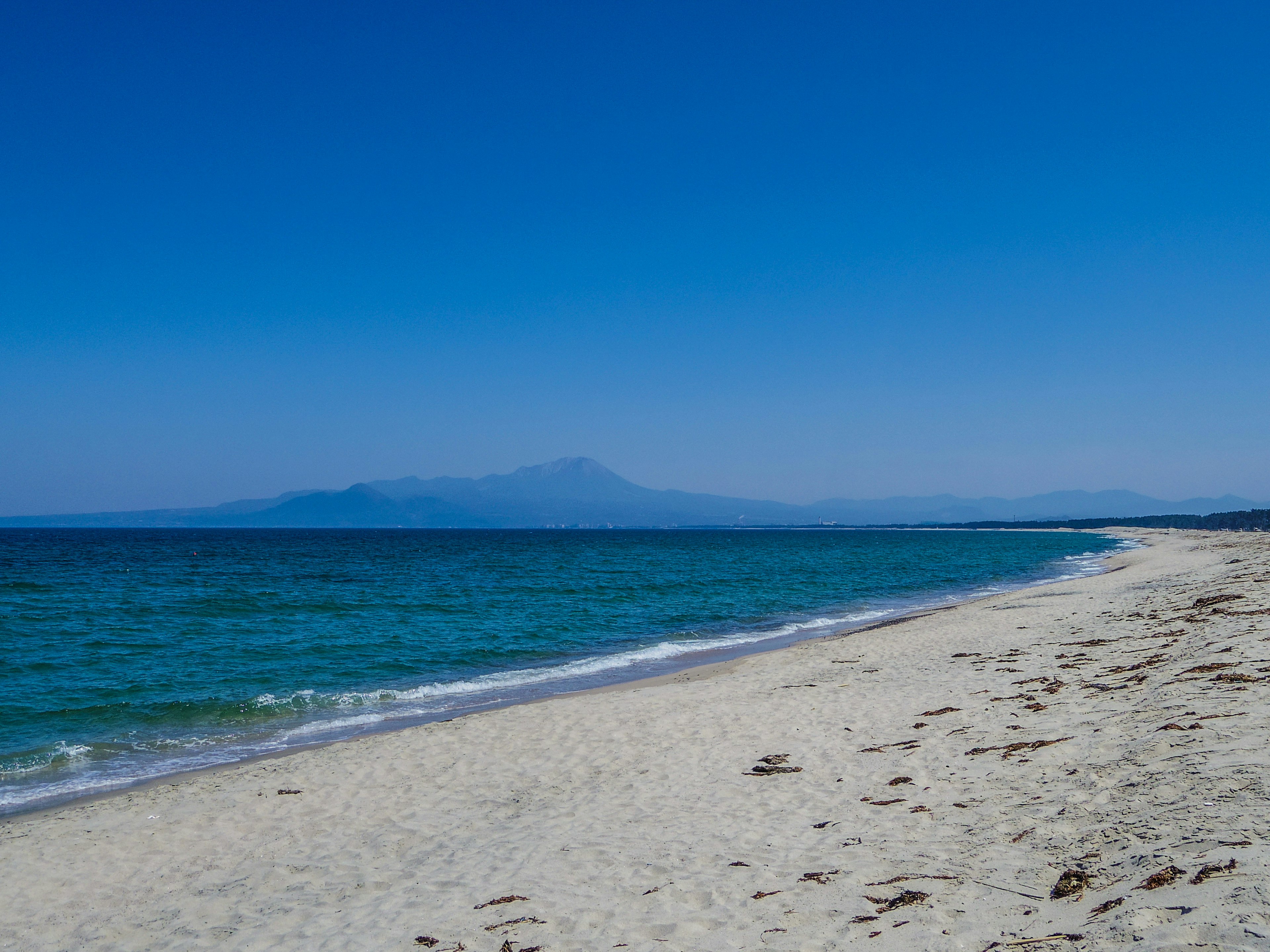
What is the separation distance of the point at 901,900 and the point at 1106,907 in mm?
1275

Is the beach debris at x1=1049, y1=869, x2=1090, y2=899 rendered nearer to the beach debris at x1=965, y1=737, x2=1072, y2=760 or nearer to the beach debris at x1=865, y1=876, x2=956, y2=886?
the beach debris at x1=865, y1=876, x2=956, y2=886

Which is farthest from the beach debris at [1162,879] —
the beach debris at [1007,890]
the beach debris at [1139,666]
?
the beach debris at [1139,666]

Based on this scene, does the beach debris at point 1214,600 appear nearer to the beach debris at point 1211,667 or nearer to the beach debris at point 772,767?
the beach debris at point 1211,667

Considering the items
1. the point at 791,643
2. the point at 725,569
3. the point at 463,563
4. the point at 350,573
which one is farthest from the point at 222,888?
the point at 463,563

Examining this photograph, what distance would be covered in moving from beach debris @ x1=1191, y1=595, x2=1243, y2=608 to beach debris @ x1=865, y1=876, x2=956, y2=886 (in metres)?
16.1

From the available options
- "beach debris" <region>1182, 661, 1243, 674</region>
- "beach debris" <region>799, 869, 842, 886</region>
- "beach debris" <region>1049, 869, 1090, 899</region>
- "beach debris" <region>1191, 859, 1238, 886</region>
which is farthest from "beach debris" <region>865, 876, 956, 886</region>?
"beach debris" <region>1182, 661, 1243, 674</region>

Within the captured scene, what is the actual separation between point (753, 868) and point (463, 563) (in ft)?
187

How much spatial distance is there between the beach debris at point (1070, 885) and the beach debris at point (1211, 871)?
24.6 inches

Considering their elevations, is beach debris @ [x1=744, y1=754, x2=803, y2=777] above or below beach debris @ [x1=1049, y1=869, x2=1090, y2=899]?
below

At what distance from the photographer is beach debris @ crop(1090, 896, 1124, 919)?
4.50m

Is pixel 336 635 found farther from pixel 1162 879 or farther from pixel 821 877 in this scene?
pixel 1162 879

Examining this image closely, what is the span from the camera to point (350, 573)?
49969 mm

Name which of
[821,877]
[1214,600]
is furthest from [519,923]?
[1214,600]

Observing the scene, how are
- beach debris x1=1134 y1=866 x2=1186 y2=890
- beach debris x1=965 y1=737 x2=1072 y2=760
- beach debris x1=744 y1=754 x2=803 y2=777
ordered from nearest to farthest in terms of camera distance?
beach debris x1=1134 y1=866 x2=1186 y2=890
beach debris x1=965 y1=737 x2=1072 y2=760
beach debris x1=744 y1=754 x2=803 y2=777
